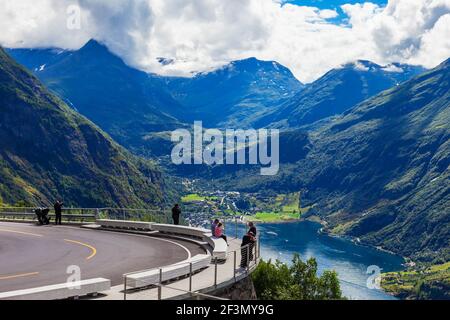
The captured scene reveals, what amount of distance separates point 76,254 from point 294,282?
48653 mm

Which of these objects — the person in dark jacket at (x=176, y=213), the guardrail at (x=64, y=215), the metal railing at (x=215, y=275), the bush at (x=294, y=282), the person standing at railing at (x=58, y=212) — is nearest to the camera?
the metal railing at (x=215, y=275)

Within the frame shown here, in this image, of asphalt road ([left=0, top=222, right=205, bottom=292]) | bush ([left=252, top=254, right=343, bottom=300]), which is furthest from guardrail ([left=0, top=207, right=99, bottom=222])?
bush ([left=252, top=254, right=343, bottom=300])

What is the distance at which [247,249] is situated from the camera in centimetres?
2895

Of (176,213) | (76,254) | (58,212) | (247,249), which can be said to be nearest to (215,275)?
(247,249)

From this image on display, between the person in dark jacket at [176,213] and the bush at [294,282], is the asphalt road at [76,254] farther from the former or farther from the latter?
the bush at [294,282]

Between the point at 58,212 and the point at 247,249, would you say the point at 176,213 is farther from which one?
the point at 247,249

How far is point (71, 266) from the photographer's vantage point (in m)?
28.6

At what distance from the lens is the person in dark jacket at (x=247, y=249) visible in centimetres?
2888

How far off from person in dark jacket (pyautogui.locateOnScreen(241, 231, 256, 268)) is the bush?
30.3m

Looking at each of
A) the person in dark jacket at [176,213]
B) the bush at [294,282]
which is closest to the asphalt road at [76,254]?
the person in dark jacket at [176,213]

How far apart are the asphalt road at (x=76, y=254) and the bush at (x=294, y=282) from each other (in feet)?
79.9

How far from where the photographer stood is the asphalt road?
2566 cm
